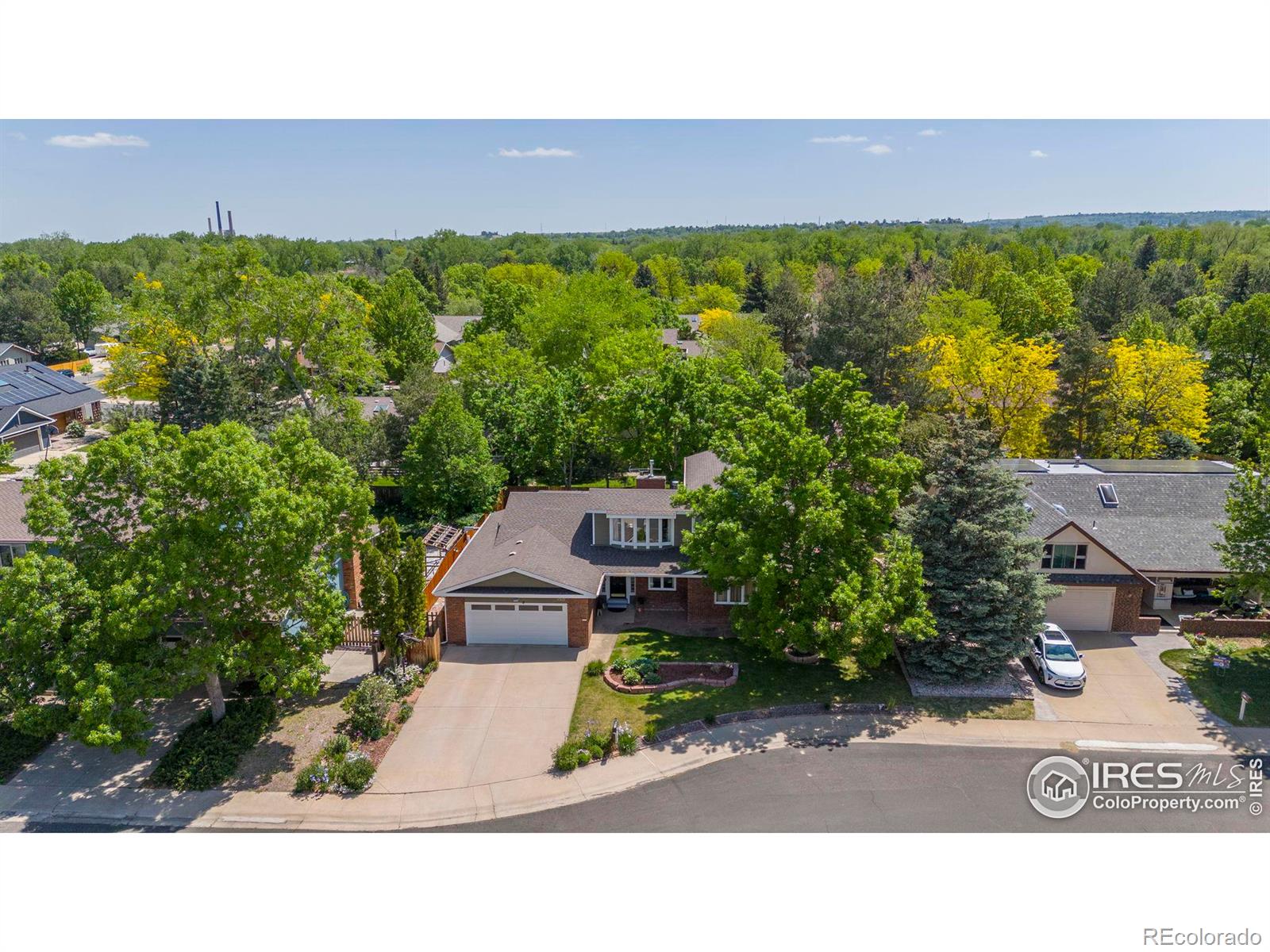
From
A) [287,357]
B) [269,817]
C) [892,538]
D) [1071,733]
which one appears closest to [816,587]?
[892,538]

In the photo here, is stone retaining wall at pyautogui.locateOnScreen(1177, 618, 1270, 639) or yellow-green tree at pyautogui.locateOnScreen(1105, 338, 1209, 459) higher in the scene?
yellow-green tree at pyautogui.locateOnScreen(1105, 338, 1209, 459)

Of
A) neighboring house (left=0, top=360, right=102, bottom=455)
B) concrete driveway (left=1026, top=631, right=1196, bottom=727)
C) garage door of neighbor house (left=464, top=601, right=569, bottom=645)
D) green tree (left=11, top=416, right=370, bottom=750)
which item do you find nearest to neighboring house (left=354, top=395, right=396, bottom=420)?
neighboring house (left=0, top=360, right=102, bottom=455)

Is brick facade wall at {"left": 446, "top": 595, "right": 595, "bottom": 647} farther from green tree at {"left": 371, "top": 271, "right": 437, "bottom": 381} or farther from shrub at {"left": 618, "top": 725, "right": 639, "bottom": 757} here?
green tree at {"left": 371, "top": 271, "right": 437, "bottom": 381}

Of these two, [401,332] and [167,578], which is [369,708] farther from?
[401,332]

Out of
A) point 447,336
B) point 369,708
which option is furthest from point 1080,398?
point 447,336

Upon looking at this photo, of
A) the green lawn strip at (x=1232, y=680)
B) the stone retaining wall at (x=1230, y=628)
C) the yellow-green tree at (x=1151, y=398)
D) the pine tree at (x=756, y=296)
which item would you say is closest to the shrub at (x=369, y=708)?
the green lawn strip at (x=1232, y=680)

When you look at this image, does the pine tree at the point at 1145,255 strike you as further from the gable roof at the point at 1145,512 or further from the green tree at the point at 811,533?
the green tree at the point at 811,533
